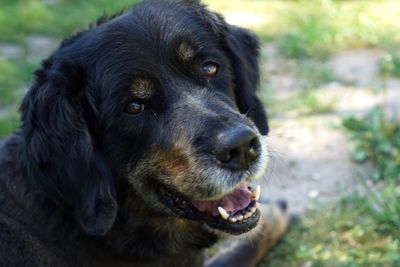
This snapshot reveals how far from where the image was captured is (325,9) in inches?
341

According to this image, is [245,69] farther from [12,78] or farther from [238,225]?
[12,78]

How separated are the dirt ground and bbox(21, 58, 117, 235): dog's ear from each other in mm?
1682

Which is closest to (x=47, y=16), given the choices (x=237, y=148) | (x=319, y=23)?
(x=319, y=23)

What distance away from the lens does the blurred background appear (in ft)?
15.8

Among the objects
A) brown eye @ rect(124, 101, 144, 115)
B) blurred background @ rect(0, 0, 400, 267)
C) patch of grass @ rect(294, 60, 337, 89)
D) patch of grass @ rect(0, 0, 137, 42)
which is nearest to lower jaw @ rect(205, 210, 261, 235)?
A: blurred background @ rect(0, 0, 400, 267)

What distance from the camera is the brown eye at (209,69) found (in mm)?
3865

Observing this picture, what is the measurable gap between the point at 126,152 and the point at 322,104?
3.34 metres

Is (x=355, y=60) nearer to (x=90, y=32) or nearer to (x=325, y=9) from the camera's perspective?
(x=325, y=9)

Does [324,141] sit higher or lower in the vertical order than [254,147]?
lower

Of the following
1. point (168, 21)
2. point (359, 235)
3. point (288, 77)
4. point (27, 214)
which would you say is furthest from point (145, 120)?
point (288, 77)

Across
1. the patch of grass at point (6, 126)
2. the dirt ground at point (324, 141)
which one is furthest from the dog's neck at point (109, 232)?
the patch of grass at point (6, 126)

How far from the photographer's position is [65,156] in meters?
3.53

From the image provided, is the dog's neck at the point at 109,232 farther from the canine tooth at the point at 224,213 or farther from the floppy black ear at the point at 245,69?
the floppy black ear at the point at 245,69

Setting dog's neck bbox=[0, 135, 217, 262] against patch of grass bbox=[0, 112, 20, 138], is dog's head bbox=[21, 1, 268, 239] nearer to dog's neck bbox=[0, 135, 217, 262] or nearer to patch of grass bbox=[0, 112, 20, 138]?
dog's neck bbox=[0, 135, 217, 262]
